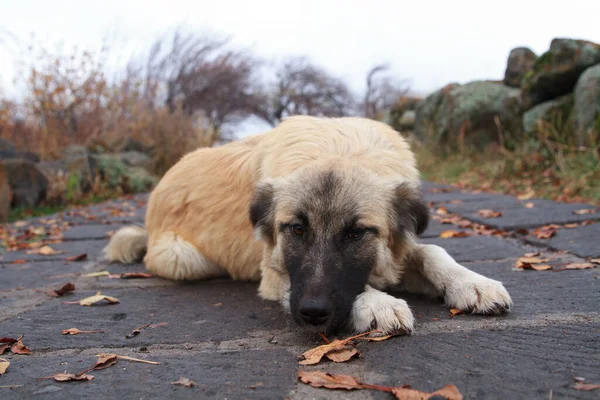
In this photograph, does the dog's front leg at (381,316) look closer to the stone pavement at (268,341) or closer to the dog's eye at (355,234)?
the stone pavement at (268,341)

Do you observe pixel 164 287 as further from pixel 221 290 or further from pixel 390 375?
pixel 390 375

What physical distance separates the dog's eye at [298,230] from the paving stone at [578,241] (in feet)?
6.68

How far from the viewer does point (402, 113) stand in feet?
76.7

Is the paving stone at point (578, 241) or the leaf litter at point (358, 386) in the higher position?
the leaf litter at point (358, 386)

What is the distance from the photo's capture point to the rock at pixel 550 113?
868 centimetres

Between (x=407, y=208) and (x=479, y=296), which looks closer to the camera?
(x=479, y=296)

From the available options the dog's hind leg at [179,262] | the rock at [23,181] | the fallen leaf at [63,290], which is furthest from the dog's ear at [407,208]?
the rock at [23,181]

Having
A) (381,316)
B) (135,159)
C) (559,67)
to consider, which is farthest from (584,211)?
(135,159)

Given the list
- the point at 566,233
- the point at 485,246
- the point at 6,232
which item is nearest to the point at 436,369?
the point at 485,246

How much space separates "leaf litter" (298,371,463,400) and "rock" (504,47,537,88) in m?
13.8

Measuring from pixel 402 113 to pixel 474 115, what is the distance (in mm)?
9557

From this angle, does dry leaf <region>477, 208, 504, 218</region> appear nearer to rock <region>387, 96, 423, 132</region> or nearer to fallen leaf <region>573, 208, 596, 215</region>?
fallen leaf <region>573, 208, 596, 215</region>

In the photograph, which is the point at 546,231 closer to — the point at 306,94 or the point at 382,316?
the point at 382,316

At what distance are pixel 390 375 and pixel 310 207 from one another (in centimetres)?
105
